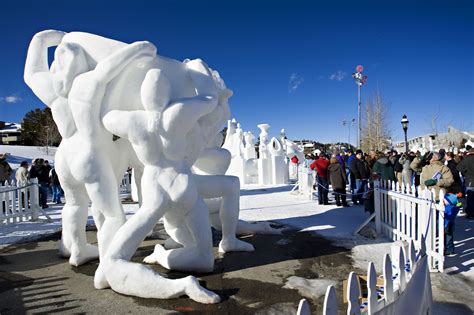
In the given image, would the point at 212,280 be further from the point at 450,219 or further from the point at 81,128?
the point at 450,219

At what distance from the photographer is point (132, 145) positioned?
14.7 feet

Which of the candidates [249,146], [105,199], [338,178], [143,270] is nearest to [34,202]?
[105,199]

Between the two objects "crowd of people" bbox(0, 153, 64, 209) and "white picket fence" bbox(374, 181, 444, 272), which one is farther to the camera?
"crowd of people" bbox(0, 153, 64, 209)

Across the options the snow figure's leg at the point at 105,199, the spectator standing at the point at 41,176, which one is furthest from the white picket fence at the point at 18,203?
the snow figure's leg at the point at 105,199

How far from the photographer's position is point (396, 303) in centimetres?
254

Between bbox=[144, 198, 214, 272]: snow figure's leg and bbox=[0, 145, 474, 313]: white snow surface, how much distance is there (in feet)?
3.73

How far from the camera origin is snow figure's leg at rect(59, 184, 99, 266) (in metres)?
4.84

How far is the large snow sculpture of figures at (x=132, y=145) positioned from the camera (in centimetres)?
397

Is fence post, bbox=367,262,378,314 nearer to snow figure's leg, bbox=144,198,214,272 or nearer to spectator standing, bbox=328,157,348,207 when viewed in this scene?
snow figure's leg, bbox=144,198,214,272

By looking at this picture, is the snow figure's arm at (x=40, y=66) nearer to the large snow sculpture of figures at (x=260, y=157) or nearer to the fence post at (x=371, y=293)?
the fence post at (x=371, y=293)

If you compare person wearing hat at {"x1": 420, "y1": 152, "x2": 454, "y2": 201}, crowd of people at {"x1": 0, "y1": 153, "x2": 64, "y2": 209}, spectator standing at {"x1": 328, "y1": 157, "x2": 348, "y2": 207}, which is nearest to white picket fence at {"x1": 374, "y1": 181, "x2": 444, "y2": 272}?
person wearing hat at {"x1": 420, "y1": 152, "x2": 454, "y2": 201}

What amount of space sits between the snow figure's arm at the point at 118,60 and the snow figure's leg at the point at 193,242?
1.95 m

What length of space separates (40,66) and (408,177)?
11.2 meters

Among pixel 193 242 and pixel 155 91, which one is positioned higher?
pixel 155 91
